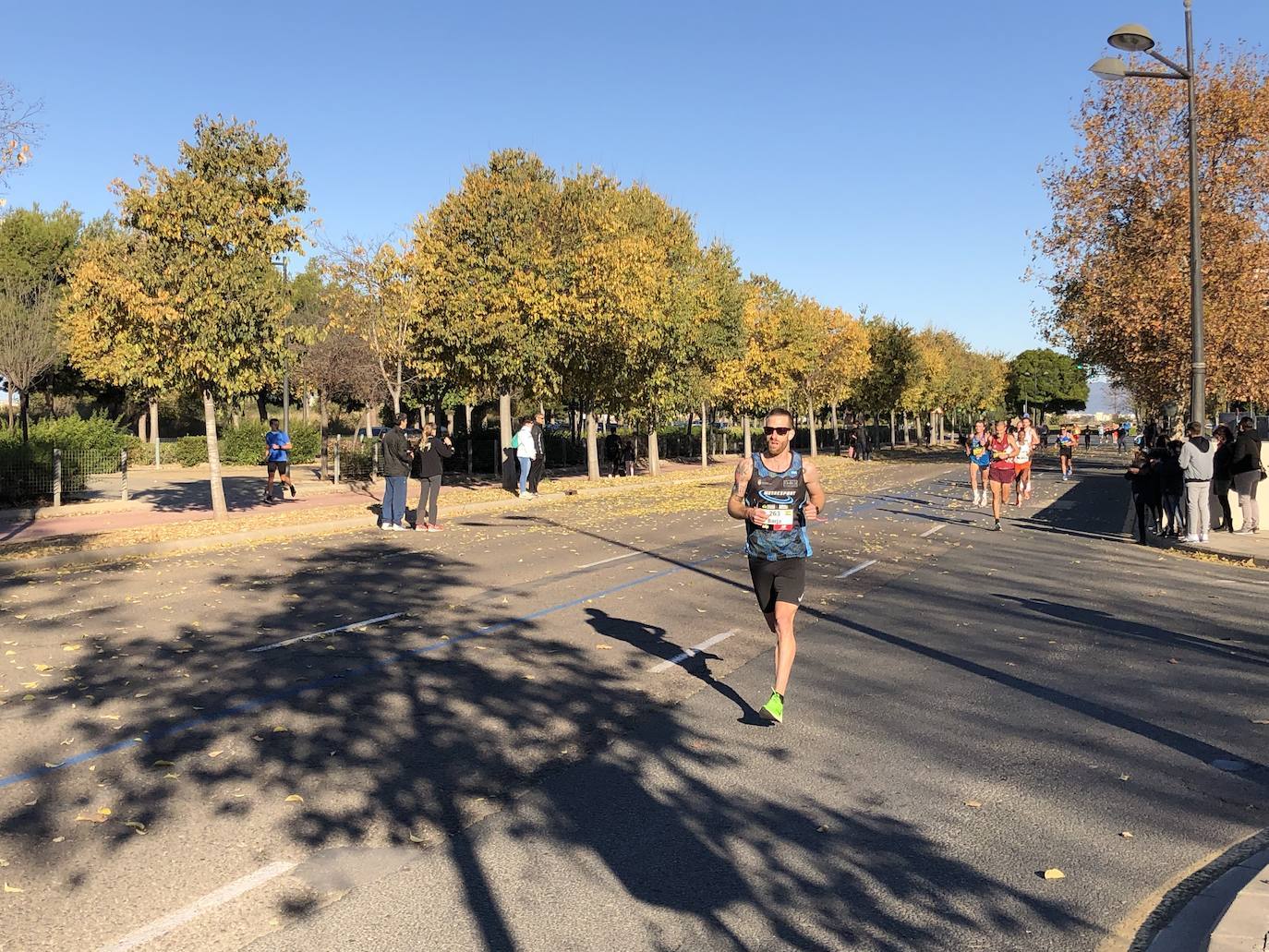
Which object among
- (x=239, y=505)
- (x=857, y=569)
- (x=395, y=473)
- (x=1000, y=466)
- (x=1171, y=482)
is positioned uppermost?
(x=395, y=473)

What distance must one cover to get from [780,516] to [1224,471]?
14.8 m

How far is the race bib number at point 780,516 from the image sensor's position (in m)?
6.13

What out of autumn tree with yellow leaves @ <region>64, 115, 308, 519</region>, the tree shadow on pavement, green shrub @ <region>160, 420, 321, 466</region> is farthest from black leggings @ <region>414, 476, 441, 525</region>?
green shrub @ <region>160, 420, 321, 466</region>

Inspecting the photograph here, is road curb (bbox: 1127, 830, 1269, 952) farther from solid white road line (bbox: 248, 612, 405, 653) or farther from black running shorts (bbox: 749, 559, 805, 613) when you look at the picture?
solid white road line (bbox: 248, 612, 405, 653)

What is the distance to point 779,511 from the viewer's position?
6137 millimetres

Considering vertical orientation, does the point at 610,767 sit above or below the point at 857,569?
above

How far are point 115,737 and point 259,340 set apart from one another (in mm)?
13310

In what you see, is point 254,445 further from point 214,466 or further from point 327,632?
point 327,632

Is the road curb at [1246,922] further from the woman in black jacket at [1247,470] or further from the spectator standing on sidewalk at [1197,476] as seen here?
the woman in black jacket at [1247,470]

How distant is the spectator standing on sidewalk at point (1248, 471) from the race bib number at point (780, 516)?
44.3 feet

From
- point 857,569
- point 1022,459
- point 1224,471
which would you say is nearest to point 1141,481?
point 1224,471

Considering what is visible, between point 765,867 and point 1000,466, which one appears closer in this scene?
point 765,867

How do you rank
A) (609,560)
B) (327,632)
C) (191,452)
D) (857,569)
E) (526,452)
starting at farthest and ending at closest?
(191,452), (526,452), (609,560), (857,569), (327,632)

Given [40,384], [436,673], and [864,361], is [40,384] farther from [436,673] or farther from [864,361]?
[436,673]
